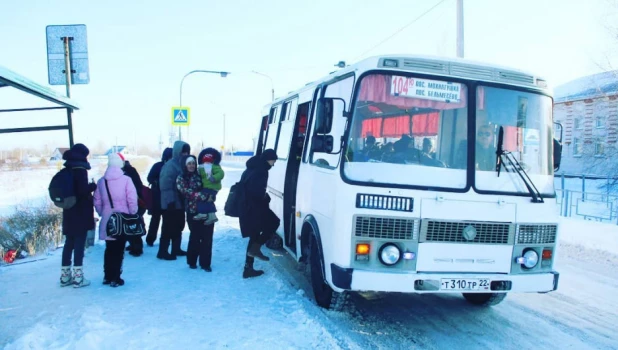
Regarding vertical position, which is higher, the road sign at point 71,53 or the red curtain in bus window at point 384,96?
the road sign at point 71,53

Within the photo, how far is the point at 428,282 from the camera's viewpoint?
15.8 ft

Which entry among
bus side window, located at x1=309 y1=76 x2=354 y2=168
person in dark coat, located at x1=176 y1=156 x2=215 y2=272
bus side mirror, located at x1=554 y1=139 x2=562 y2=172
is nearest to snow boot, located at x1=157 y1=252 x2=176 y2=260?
person in dark coat, located at x1=176 y1=156 x2=215 y2=272

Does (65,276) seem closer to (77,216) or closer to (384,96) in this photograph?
(77,216)

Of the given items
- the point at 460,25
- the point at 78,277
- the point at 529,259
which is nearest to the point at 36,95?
the point at 78,277

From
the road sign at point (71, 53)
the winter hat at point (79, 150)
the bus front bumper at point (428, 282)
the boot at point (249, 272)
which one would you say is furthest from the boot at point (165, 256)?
the bus front bumper at point (428, 282)

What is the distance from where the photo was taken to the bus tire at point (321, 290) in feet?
18.1

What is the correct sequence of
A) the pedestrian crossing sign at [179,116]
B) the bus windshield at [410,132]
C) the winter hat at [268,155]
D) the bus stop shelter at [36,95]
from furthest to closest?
the pedestrian crossing sign at [179,116] < the winter hat at [268,155] < the bus windshield at [410,132] < the bus stop shelter at [36,95]

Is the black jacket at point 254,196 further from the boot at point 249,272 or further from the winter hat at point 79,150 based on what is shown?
the winter hat at point 79,150

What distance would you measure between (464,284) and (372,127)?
6.22 feet

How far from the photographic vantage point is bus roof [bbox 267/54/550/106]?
496cm

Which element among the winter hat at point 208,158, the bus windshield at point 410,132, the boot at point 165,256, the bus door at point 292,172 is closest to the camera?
the bus windshield at point 410,132

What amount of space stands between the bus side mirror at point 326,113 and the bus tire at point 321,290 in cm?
138

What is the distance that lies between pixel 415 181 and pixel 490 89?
1.37 meters

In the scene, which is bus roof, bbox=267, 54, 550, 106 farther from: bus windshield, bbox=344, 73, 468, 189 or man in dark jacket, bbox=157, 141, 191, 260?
man in dark jacket, bbox=157, 141, 191, 260
